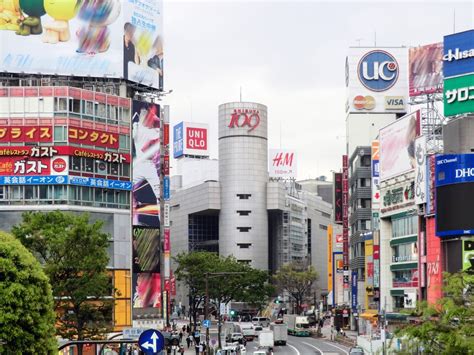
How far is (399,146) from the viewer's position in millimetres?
102000

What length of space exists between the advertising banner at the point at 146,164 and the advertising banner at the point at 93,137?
288cm

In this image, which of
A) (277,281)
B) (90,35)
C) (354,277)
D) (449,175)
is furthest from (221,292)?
(449,175)

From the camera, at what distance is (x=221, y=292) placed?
138625 mm

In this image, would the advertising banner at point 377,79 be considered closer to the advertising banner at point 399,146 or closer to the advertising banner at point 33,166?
the advertising banner at point 399,146

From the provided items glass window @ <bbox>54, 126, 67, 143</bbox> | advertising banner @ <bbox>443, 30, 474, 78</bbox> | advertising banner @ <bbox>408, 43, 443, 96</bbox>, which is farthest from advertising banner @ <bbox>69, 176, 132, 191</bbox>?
advertising banner @ <bbox>408, 43, 443, 96</bbox>

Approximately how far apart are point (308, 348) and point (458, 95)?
1221 inches

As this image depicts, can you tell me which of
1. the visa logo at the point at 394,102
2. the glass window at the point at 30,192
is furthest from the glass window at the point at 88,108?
the visa logo at the point at 394,102

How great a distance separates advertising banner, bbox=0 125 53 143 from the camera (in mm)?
92188

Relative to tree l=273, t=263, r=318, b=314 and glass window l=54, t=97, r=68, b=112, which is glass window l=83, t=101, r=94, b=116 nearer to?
glass window l=54, t=97, r=68, b=112

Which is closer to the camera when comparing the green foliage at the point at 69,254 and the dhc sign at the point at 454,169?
the green foliage at the point at 69,254

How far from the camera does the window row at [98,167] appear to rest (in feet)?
307

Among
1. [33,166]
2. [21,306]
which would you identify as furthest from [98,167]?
[21,306]

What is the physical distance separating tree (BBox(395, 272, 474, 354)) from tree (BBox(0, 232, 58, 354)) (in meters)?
13.9

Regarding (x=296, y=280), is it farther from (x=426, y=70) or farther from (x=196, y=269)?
(x=426, y=70)
